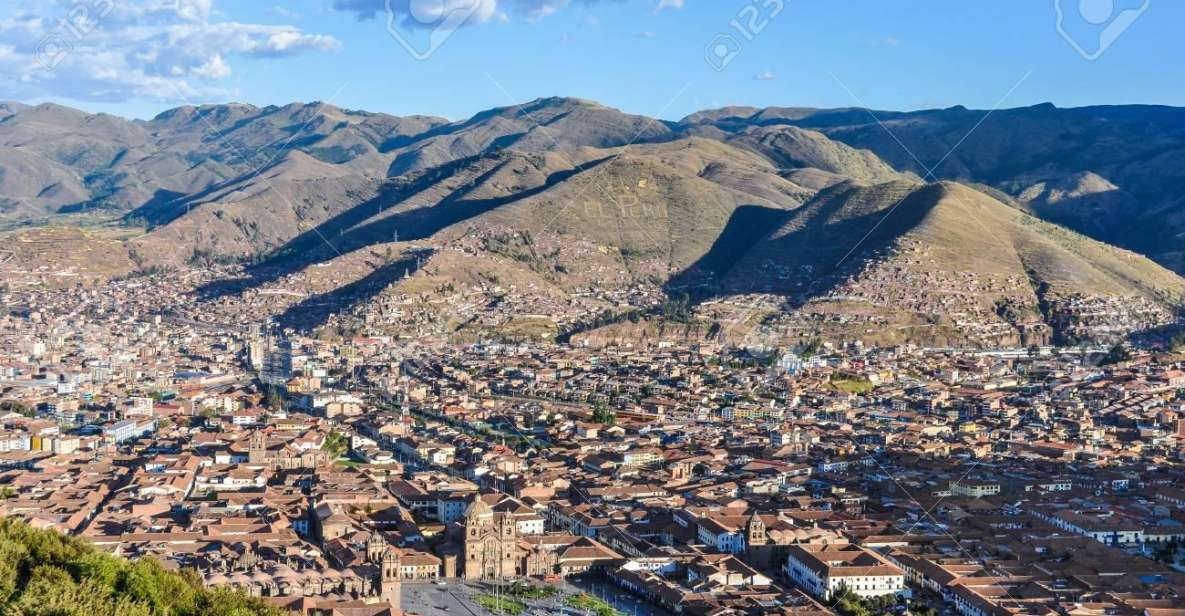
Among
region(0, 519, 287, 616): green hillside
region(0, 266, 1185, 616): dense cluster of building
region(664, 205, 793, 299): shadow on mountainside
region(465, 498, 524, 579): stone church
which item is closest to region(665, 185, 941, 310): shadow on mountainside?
region(664, 205, 793, 299): shadow on mountainside

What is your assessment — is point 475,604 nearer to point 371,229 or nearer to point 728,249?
point 728,249

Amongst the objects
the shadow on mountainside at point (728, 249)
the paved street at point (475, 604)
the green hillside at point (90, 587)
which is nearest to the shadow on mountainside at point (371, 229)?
the shadow on mountainside at point (728, 249)

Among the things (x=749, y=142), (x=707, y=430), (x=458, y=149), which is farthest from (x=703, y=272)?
(x=458, y=149)

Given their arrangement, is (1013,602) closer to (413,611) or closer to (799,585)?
(799,585)

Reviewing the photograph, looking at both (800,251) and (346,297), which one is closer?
(346,297)

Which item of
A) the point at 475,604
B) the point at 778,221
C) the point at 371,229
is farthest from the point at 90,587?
the point at 371,229

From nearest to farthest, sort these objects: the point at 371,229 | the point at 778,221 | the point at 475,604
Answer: the point at 475,604
the point at 778,221
the point at 371,229
